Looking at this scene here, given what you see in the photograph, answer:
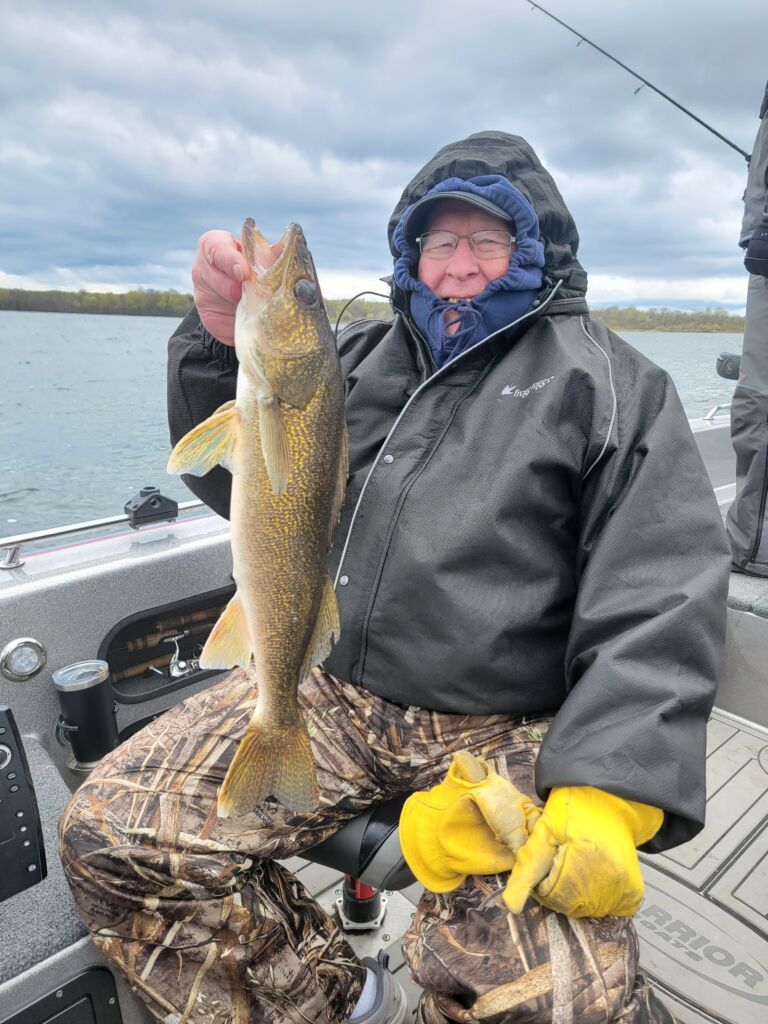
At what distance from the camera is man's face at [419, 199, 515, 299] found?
2250 mm

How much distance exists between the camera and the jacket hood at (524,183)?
2297 millimetres

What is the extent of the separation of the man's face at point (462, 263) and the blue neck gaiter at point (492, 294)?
44mm

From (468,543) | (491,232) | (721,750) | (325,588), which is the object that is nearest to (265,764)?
(325,588)

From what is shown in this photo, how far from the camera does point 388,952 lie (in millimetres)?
2377

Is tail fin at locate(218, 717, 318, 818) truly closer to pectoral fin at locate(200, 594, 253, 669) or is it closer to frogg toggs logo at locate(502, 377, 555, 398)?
pectoral fin at locate(200, 594, 253, 669)

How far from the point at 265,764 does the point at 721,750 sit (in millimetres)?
2236

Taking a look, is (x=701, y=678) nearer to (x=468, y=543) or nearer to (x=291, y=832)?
(x=468, y=543)

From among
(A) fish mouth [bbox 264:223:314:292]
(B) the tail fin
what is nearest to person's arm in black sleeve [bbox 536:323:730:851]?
(B) the tail fin

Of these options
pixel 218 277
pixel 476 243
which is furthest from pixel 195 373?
pixel 476 243

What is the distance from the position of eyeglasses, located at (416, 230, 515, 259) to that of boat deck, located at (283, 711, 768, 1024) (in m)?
2.17

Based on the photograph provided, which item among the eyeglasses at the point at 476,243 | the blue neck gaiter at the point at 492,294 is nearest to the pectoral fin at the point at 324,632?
the blue neck gaiter at the point at 492,294

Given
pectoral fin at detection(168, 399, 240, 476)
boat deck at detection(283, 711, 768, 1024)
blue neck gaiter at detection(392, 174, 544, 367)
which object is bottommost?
boat deck at detection(283, 711, 768, 1024)

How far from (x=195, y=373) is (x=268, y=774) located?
1.18 meters

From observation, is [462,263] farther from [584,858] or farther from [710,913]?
[710,913]
